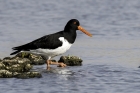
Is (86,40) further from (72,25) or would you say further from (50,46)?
(50,46)

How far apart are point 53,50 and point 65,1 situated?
12.9m

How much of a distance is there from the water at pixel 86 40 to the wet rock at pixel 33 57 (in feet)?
1.06

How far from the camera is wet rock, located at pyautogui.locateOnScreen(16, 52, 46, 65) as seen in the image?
1508 cm

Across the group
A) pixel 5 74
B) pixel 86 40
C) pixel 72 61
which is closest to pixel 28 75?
pixel 5 74

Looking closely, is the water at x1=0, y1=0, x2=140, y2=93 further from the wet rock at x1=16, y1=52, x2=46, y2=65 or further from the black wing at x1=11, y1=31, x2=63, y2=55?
the black wing at x1=11, y1=31, x2=63, y2=55

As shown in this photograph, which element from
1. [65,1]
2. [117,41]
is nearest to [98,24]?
[117,41]

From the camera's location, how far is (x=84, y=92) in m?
11.6

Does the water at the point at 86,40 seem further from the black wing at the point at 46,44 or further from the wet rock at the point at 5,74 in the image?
the black wing at the point at 46,44

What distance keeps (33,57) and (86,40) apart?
3.53m

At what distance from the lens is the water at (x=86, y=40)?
12.3 metres

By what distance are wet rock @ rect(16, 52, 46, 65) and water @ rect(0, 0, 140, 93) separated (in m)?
0.32

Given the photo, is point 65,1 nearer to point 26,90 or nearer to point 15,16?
point 15,16

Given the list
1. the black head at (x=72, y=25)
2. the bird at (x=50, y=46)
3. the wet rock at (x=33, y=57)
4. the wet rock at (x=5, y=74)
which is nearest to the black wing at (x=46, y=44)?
the bird at (x=50, y=46)

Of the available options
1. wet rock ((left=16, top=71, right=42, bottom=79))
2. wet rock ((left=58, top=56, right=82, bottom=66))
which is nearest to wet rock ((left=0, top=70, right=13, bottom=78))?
wet rock ((left=16, top=71, right=42, bottom=79))
